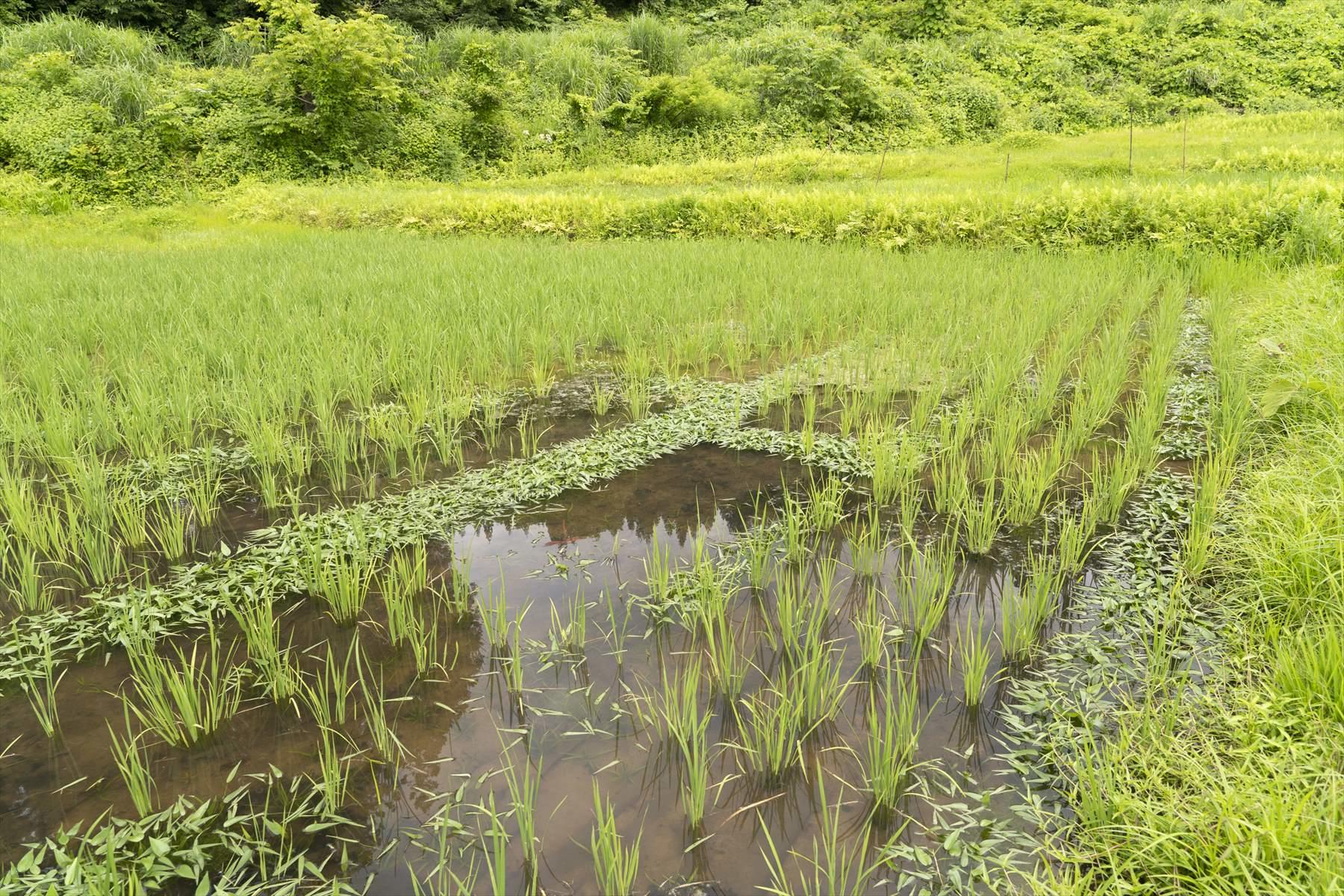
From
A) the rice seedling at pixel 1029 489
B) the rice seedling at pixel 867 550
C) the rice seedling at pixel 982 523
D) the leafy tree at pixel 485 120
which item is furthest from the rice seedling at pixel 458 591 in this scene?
the leafy tree at pixel 485 120

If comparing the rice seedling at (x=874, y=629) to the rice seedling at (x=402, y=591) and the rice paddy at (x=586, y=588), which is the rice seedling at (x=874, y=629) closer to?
the rice paddy at (x=586, y=588)

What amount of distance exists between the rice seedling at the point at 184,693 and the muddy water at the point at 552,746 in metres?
0.04

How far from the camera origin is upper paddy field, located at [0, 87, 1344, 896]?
1.54 m

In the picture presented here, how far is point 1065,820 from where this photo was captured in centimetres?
156

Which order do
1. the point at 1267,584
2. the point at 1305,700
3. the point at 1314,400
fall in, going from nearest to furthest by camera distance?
the point at 1305,700 → the point at 1267,584 → the point at 1314,400

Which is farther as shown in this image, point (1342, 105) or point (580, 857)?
point (1342, 105)

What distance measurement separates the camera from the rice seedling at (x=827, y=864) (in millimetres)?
1419

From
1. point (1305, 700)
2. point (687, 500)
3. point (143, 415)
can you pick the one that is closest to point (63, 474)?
point (143, 415)

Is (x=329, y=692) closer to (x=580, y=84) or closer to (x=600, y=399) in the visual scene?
(x=600, y=399)

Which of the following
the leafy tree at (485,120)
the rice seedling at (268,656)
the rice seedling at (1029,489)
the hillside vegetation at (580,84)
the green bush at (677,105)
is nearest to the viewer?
the rice seedling at (268,656)

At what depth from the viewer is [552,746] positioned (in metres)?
1.82

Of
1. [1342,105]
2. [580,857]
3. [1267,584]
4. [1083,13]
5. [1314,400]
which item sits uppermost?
[1083,13]

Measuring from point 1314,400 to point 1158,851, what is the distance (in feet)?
8.17

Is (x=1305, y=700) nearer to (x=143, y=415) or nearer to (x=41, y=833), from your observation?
(x=41, y=833)
